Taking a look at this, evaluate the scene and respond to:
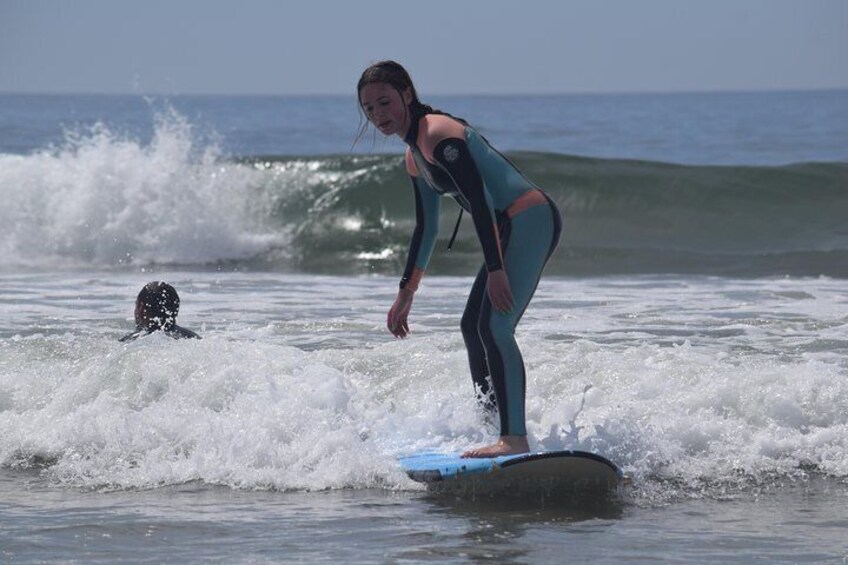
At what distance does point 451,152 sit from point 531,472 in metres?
1.26

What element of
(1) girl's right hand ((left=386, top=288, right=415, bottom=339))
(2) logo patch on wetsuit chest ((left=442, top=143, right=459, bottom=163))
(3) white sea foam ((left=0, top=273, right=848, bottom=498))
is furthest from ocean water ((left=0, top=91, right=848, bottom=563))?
(2) logo patch on wetsuit chest ((left=442, top=143, right=459, bottom=163))

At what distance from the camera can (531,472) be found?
5.77m

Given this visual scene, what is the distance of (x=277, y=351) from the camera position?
7703 millimetres

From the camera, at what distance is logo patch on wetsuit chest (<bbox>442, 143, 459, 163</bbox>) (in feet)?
18.5

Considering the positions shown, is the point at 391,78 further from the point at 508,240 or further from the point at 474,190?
the point at 508,240

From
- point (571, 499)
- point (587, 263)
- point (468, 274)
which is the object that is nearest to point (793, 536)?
point (571, 499)

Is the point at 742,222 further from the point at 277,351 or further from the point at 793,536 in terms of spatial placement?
the point at 793,536

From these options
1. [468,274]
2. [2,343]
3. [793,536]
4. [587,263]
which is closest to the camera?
[793,536]

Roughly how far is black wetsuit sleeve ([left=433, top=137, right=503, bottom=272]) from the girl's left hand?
0.03 m

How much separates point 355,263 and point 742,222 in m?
5.24

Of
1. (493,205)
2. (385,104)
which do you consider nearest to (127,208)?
(385,104)

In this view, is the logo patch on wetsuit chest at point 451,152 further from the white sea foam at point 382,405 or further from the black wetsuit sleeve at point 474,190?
the white sea foam at point 382,405

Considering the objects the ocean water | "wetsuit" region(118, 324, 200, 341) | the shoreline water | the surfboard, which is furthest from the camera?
"wetsuit" region(118, 324, 200, 341)

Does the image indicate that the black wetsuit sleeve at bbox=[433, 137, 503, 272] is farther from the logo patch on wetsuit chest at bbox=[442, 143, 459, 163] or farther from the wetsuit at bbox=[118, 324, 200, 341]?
the wetsuit at bbox=[118, 324, 200, 341]
